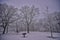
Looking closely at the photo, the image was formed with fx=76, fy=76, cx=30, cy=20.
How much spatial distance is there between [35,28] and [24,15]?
482mm

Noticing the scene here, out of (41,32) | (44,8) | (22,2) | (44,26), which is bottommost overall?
(41,32)

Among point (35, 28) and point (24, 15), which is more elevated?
point (24, 15)

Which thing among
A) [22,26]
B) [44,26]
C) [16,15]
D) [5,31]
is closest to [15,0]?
[16,15]

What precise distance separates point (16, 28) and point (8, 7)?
2.09 ft

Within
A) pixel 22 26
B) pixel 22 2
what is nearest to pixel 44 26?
pixel 22 26

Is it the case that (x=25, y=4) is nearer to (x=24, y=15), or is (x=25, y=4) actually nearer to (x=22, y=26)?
(x=24, y=15)

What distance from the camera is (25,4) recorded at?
7.09 feet

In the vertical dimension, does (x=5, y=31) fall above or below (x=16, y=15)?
below

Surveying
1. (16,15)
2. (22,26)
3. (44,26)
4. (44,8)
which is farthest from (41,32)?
(16,15)

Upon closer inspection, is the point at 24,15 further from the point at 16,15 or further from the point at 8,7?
the point at 8,7

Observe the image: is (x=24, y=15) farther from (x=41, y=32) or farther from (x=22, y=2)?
(x=41, y=32)

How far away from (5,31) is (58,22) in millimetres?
1507

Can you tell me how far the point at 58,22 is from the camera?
7.02 ft

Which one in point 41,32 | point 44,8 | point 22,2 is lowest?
point 41,32
